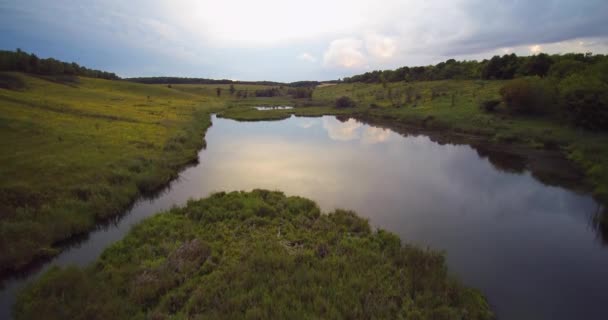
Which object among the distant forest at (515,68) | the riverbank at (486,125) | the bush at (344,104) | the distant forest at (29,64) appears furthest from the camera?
the bush at (344,104)

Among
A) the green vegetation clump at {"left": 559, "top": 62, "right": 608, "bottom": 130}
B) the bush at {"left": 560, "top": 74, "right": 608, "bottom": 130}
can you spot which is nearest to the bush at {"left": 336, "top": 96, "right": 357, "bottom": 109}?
the green vegetation clump at {"left": 559, "top": 62, "right": 608, "bottom": 130}

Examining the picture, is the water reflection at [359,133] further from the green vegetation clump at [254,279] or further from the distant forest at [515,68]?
the distant forest at [515,68]

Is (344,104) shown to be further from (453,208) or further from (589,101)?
(453,208)

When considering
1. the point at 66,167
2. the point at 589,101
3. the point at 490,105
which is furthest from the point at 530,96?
the point at 66,167

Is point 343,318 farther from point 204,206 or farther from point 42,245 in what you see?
point 42,245

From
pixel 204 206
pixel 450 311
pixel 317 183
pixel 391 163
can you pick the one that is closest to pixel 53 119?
pixel 204 206

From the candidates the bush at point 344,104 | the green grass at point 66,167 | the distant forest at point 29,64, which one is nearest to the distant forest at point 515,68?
the bush at point 344,104
